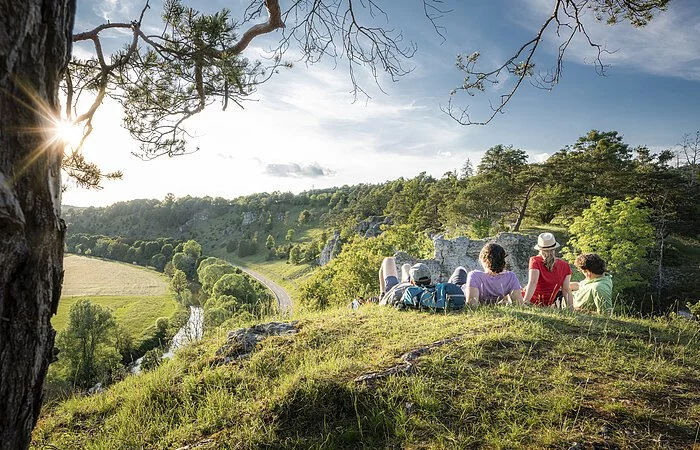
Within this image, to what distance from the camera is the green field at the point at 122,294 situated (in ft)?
174

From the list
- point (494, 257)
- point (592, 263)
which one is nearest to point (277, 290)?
point (494, 257)

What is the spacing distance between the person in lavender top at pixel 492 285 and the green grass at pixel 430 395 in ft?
4.20

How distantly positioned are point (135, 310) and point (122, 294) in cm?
1532

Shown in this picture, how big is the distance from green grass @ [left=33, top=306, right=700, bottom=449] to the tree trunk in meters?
1.59

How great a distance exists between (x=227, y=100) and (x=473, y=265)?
56.4 ft

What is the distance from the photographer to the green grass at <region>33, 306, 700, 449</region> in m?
A: 2.59

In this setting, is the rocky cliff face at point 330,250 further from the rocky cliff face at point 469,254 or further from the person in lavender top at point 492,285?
the person in lavender top at point 492,285

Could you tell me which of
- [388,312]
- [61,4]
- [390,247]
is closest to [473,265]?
[390,247]

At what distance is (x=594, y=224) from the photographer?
20.3 meters

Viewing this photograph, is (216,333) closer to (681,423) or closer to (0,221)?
(0,221)

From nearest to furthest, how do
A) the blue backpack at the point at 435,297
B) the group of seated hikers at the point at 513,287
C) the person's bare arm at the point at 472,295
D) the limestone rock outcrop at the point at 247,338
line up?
the limestone rock outcrop at the point at 247,338 → the blue backpack at the point at 435,297 → the group of seated hikers at the point at 513,287 → the person's bare arm at the point at 472,295

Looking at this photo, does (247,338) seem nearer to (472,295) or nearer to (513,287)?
(472,295)

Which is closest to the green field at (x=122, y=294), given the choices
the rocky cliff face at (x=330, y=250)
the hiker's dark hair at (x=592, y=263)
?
the rocky cliff face at (x=330, y=250)

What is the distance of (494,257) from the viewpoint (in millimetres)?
5922
